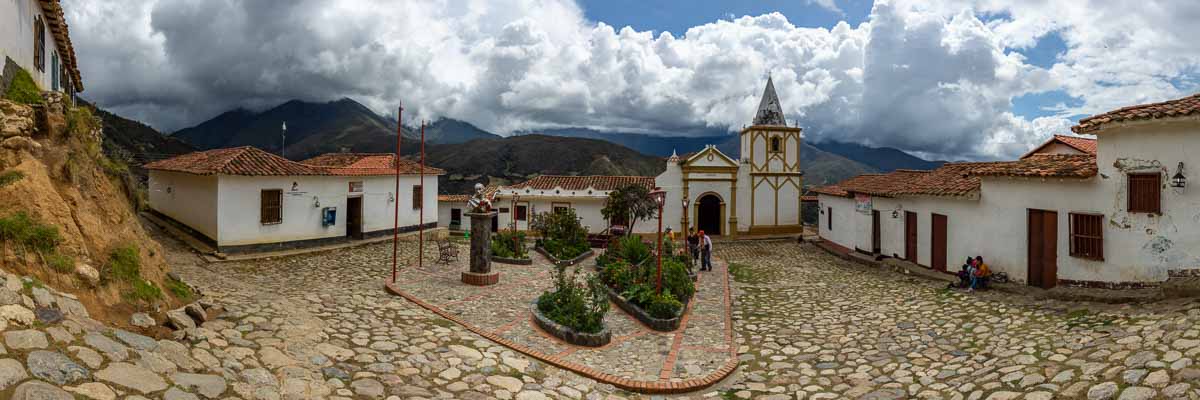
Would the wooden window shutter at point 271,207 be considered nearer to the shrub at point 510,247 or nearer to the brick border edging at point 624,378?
the shrub at point 510,247

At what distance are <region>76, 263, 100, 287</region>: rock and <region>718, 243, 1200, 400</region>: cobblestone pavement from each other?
7184mm

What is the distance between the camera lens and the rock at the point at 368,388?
6.03 meters

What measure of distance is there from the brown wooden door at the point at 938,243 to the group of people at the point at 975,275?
97.5 inches

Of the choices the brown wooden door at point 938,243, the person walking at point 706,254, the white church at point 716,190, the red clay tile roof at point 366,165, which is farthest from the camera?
the white church at point 716,190

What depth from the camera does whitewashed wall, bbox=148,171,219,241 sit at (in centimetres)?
1622

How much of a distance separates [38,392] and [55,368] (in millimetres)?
398

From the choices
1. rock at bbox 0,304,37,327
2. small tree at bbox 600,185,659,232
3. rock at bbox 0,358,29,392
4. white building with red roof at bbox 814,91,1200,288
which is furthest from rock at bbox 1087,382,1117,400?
small tree at bbox 600,185,659,232

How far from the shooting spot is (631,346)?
9328 millimetres

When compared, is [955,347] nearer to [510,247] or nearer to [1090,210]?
[1090,210]

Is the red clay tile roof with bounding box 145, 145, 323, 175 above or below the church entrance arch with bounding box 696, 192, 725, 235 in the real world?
above

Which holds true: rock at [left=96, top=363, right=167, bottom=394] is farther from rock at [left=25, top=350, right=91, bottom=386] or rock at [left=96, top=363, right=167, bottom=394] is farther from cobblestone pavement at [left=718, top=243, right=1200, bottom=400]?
cobblestone pavement at [left=718, top=243, right=1200, bottom=400]

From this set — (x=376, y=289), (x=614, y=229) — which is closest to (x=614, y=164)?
(x=614, y=229)

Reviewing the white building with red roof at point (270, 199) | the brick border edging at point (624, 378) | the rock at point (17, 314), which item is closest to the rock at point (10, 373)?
the rock at point (17, 314)

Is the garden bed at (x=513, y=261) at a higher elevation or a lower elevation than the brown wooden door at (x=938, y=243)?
lower
